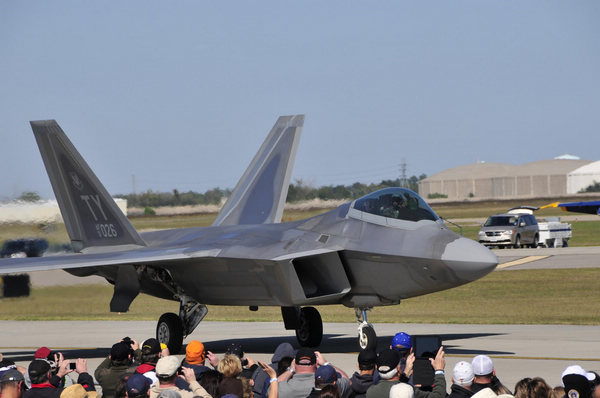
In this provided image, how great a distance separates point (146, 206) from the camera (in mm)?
38438

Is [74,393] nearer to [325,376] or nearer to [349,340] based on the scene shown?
[325,376]

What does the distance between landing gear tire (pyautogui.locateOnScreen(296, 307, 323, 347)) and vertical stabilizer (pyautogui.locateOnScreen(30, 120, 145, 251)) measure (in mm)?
3429

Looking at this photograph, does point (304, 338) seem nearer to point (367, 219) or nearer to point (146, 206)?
point (367, 219)

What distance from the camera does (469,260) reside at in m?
13.9

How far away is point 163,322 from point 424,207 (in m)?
5.19

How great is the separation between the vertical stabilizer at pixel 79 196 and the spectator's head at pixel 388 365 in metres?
10.8

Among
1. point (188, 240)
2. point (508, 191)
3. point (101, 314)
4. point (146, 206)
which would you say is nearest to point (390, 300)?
point (188, 240)

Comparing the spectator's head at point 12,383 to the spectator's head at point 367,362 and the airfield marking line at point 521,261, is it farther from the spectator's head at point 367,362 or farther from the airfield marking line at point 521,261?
the airfield marking line at point 521,261

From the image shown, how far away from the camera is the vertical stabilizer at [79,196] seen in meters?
17.8

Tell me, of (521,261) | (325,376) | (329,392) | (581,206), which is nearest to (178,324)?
(325,376)

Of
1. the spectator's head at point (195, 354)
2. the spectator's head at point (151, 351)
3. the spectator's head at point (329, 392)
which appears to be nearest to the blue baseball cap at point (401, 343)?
the spectator's head at point (195, 354)

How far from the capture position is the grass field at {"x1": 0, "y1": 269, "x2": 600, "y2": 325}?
60.2ft

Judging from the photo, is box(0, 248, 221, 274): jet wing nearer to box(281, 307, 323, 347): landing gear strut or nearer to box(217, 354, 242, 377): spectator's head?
box(281, 307, 323, 347): landing gear strut

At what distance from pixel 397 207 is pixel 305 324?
341 cm
